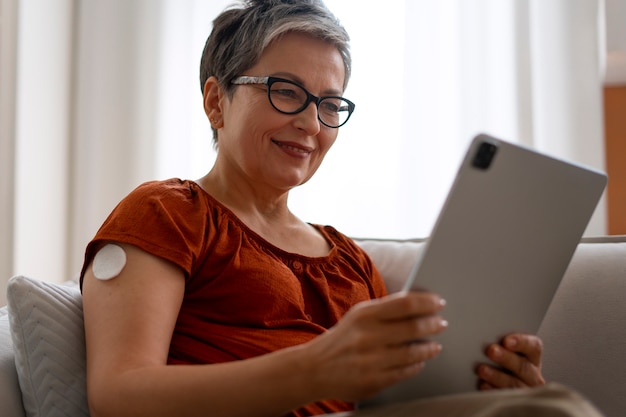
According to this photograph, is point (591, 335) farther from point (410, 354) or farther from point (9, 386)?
point (9, 386)

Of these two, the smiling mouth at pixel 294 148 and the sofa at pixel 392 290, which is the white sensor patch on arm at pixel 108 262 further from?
the smiling mouth at pixel 294 148

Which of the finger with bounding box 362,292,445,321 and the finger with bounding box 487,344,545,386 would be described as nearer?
the finger with bounding box 362,292,445,321

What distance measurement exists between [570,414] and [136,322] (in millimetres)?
617

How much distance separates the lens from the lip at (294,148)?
145 centimetres

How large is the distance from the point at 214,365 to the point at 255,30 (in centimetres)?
70

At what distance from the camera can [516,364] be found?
1.08 m

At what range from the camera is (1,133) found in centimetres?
274

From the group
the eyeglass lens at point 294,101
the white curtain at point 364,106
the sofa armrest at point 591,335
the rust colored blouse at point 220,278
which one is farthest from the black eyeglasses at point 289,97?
the white curtain at point 364,106

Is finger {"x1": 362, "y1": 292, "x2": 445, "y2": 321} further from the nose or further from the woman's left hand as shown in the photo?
the nose

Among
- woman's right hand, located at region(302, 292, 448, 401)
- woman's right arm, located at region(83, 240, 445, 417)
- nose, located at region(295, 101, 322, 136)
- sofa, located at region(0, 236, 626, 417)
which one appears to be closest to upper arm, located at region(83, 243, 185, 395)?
woman's right arm, located at region(83, 240, 445, 417)

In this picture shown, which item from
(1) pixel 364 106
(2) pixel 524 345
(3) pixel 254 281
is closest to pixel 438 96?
(1) pixel 364 106

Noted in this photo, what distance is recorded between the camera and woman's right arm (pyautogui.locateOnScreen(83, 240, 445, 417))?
0.85m

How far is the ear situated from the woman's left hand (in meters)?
0.73

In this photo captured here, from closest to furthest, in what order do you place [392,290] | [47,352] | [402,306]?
[402,306], [47,352], [392,290]
